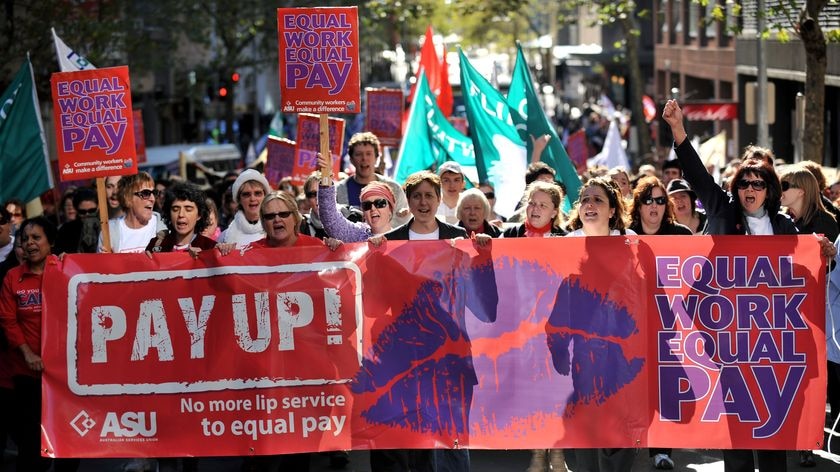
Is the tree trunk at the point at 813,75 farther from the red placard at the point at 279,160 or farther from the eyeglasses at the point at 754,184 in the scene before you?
the eyeglasses at the point at 754,184

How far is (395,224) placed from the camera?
373 inches

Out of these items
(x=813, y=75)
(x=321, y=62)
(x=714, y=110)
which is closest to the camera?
(x=321, y=62)

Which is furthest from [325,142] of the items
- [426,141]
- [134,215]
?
[426,141]

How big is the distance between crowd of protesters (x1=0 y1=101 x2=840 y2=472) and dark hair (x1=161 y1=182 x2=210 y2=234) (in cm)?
1

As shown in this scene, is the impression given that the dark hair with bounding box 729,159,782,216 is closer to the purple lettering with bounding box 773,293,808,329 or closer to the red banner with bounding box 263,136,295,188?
the purple lettering with bounding box 773,293,808,329

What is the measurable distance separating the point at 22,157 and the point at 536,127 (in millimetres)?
4604

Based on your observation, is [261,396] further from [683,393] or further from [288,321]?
[683,393]

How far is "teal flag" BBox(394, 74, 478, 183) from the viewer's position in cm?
1457

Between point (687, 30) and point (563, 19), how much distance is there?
1412 centimetres

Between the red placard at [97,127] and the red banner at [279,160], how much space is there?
21.2ft

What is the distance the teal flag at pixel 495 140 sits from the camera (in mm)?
13016

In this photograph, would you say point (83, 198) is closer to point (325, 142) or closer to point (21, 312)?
point (21, 312)

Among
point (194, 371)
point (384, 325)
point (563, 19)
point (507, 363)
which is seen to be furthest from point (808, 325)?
point (563, 19)

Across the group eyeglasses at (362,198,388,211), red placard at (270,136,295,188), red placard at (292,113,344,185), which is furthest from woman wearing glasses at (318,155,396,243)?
red placard at (270,136,295,188)
